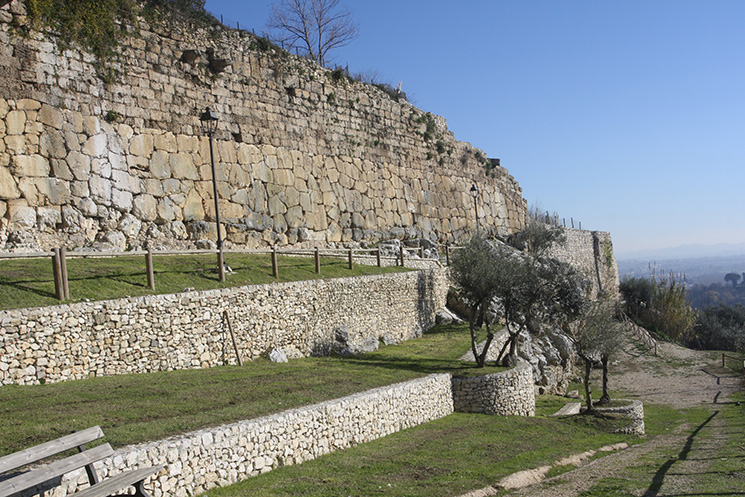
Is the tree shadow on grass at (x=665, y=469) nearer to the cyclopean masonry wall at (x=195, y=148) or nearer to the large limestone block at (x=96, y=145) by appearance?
the cyclopean masonry wall at (x=195, y=148)

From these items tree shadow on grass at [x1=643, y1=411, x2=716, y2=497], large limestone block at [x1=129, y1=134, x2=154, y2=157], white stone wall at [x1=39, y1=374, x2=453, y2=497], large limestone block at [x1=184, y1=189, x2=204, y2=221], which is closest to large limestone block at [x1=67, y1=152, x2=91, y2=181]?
large limestone block at [x1=129, y1=134, x2=154, y2=157]

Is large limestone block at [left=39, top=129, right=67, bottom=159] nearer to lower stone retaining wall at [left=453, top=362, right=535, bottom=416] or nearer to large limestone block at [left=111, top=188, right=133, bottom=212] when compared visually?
large limestone block at [left=111, top=188, right=133, bottom=212]

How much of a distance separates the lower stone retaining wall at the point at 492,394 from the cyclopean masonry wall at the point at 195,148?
420 inches

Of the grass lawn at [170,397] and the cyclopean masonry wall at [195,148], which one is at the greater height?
the cyclopean masonry wall at [195,148]

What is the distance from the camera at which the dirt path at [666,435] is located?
38.4 ft

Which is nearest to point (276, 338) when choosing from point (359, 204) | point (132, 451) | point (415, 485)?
point (415, 485)

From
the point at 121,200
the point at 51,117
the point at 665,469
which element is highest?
the point at 51,117

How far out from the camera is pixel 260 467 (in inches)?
417

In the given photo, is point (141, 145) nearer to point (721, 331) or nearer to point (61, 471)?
point (61, 471)

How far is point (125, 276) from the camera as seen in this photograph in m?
15.8

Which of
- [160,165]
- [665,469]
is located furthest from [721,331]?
[160,165]

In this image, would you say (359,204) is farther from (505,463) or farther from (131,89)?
(505,463)

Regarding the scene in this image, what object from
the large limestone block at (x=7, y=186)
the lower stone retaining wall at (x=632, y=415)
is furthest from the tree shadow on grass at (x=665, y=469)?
the large limestone block at (x=7, y=186)

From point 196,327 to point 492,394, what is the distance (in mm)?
8711
